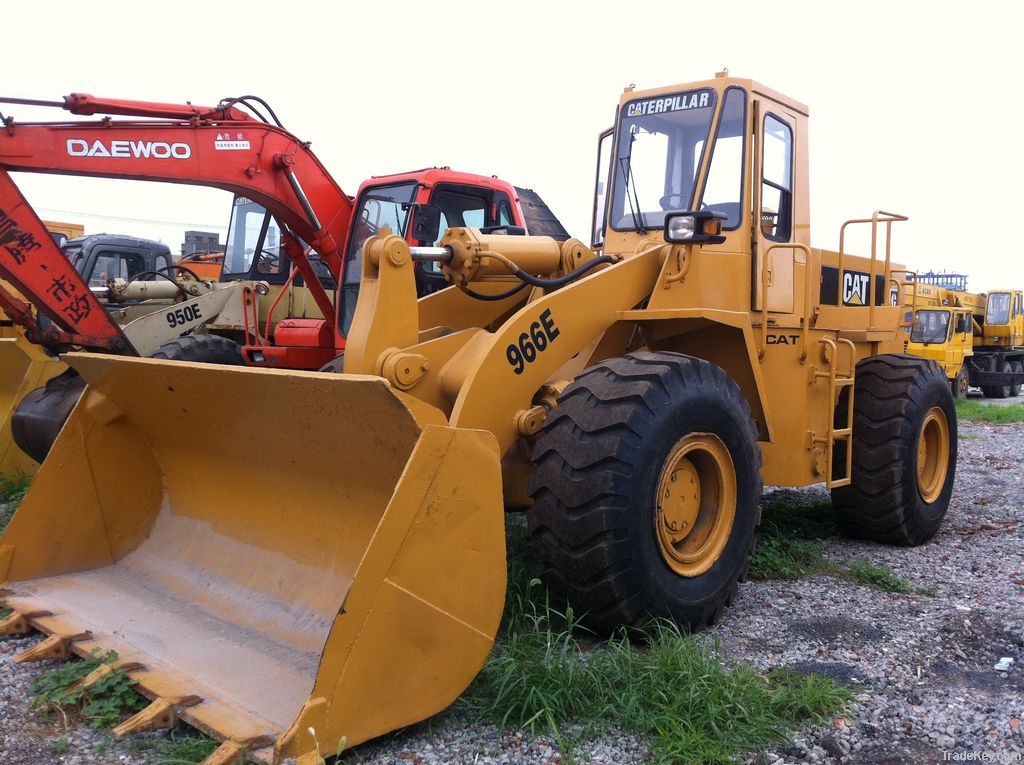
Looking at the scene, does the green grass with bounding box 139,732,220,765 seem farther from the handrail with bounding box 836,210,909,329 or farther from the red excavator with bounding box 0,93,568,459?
the handrail with bounding box 836,210,909,329

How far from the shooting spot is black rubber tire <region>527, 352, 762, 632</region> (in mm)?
3742

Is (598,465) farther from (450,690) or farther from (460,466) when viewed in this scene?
(450,690)

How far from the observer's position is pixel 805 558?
223 inches

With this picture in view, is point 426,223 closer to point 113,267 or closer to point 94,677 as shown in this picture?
point 94,677

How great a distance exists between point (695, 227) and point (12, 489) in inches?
223

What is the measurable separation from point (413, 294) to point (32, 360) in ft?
15.3

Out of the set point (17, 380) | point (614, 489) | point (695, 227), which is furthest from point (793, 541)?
point (17, 380)

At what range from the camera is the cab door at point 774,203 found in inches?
208

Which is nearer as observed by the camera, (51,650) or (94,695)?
(94,695)

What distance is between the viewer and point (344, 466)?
13.1 ft

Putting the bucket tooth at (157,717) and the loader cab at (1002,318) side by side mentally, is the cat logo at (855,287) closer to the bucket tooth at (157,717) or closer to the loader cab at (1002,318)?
the bucket tooth at (157,717)

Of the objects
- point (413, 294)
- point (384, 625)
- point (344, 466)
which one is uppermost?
point (413, 294)

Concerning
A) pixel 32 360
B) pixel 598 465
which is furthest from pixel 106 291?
pixel 598 465

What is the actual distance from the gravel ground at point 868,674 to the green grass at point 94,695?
2.4 inches
